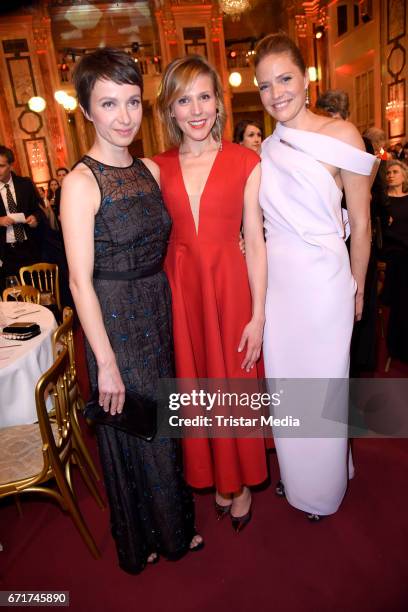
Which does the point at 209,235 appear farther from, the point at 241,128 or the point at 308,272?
the point at 241,128

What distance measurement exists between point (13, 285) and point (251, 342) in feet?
7.68

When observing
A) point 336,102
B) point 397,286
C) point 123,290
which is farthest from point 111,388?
point 397,286

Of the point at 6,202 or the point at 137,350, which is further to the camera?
the point at 6,202

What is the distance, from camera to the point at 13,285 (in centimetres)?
341

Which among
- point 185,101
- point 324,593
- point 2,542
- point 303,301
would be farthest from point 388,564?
point 185,101

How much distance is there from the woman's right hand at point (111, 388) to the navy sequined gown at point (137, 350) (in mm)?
73

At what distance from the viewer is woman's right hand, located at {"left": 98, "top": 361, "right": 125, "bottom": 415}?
155 cm

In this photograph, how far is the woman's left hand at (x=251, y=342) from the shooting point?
180 cm

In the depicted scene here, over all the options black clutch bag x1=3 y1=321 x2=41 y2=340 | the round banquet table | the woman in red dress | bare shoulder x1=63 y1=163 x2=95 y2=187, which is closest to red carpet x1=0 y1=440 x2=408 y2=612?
the woman in red dress

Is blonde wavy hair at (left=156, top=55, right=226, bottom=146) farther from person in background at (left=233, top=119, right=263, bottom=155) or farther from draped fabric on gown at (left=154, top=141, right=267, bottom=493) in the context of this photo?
person in background at (left=233, top=119, right=263, bottom=155)

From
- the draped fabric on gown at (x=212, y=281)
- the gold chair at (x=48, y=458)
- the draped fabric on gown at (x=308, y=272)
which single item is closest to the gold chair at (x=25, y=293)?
the gold chair at (x=48, y=458)

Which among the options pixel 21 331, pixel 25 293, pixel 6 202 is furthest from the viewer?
pixel 6 202

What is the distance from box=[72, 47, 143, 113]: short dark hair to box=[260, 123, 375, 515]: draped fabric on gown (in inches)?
25.5

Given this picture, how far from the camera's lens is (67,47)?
43.7ft
